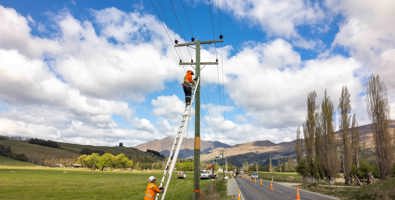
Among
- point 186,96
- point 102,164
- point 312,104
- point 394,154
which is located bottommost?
point 102,164

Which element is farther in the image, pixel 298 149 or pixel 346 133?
pixel 298 149

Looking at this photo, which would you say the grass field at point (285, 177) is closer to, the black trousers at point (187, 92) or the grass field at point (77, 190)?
the grass field at point (77, 190)

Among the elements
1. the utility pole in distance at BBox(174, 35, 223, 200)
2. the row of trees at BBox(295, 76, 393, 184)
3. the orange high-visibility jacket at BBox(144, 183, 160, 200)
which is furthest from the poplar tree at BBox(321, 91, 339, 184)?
the orange high-visibility jacket at BBox(144, 183, 160, 200)

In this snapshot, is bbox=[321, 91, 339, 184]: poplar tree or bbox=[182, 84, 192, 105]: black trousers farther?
bbox=[321, 91, 339, 184]: poplar tree

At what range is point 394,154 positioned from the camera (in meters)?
31.7

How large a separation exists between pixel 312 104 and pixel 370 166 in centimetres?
1261

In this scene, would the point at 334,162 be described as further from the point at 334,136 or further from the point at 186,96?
the point at 186,96

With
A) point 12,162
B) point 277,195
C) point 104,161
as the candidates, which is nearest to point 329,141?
point 277,195

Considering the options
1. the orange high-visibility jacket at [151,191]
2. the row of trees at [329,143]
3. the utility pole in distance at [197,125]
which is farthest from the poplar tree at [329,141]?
the orange high-visibility jacket at [151,191]

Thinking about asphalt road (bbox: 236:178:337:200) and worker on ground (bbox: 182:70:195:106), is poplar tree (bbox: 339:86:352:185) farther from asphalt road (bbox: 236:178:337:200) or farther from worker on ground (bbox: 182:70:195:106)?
worker on ground (bbox: 182:70:195:106)

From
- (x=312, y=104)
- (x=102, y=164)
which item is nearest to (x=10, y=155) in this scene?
(x=102, y=164)

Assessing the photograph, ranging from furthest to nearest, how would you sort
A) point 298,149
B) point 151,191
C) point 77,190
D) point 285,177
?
1. point 285,177
2. point 298,149
3. point 77,190
4. point 151,191

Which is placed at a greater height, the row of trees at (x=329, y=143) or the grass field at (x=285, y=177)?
the row of trees at (x=329, y=143)

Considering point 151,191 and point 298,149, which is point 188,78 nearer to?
point 151,191
